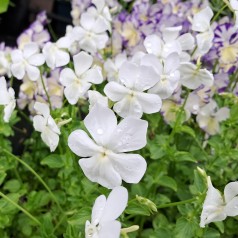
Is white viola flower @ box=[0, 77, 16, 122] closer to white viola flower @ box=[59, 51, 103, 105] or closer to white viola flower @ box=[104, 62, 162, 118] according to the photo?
white viola flower @ box=[59, 51, 103, 105]

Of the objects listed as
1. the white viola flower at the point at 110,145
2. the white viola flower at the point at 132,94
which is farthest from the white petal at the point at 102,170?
the white viola flower at the point at 132,94

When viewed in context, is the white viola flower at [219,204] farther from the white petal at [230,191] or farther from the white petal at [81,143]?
the white petal at [81,143]

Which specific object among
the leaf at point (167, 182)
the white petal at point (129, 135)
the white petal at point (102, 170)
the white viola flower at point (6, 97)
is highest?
the white petal at point (129, 135)

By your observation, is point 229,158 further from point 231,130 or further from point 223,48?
point 223,48

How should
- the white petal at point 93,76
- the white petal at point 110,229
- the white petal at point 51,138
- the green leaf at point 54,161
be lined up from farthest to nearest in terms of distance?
the green leaf at point 54,161, the white petal at point 93,76, the white petal at point 51,138, the white petal at point 110,229

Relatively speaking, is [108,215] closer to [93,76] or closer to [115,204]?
[115,204]

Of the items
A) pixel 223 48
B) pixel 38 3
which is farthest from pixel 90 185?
pixel 38 3

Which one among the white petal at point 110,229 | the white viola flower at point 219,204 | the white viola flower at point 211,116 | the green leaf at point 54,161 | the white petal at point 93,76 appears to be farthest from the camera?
the white viola flower at point 211,116
